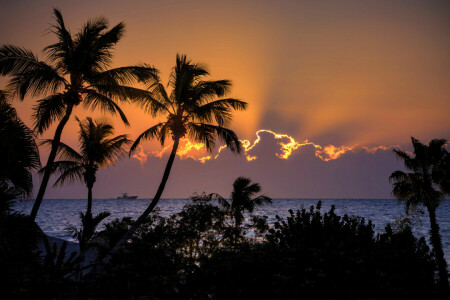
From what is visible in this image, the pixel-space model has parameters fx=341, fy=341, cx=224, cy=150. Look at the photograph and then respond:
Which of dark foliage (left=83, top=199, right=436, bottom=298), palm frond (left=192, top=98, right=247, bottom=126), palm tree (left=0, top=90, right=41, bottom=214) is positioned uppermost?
palm frond (left=192, top=98, right=247, bottom=126)

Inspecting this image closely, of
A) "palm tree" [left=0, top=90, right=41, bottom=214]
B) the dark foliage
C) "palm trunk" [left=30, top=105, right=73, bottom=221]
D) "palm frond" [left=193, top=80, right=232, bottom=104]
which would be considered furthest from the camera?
"palm frond" [left=193, top=80, right=232, bottom=104]

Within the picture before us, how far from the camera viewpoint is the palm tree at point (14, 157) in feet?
27.1

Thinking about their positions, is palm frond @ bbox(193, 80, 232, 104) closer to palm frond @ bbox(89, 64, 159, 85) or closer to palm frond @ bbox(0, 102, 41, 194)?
palm frond @ bbox(89, 64, 159, 85)

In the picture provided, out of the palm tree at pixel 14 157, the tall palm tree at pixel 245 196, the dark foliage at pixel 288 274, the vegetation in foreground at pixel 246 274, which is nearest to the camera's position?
the vegetation in foreground at pixel 246 274

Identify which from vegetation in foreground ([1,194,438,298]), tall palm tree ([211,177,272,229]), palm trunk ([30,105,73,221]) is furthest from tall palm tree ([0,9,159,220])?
tall palm tree ([211,177,272,229])

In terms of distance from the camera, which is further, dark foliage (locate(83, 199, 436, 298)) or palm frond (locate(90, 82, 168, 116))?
palm frond (locate(90, 82, 168, 116))

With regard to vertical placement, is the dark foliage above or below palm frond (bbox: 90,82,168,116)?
below

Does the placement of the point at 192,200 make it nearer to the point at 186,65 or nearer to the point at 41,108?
the point at 186,65

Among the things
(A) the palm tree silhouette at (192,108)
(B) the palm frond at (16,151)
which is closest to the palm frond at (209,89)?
(A) the palm tree silhouette at (192,108)

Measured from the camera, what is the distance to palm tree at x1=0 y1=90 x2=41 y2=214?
8266 millimetres

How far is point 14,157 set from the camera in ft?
28.5

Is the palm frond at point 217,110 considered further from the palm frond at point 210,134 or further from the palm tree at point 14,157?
the palm tree at point 14,157

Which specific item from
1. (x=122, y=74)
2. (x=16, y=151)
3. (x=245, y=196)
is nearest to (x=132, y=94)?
(x=122, y=74)

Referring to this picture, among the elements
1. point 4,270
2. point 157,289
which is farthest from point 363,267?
point 4,270
